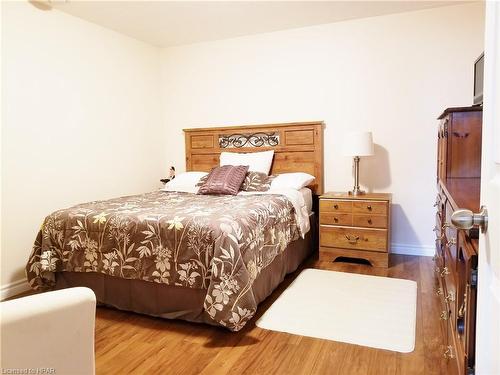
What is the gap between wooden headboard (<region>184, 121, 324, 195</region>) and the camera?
3775 mm

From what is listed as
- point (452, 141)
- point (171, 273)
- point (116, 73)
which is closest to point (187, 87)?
point (116, 73)

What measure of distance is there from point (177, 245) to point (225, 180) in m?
1.36

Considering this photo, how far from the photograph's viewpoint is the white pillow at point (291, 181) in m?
3.44

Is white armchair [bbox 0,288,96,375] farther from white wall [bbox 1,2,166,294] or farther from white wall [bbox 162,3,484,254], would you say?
white wall [bbox 162,3,484,254]

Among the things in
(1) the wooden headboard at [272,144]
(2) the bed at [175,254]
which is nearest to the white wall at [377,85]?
(1) the wooden headboard at [272,144]

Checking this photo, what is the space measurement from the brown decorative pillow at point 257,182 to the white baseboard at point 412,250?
1.48 metres

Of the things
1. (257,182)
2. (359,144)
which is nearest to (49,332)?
(257,182)

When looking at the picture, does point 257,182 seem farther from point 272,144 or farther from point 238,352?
point 238,352

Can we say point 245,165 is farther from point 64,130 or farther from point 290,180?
point 64,130

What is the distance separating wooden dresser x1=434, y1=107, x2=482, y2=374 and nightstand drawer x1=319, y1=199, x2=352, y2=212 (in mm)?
1272

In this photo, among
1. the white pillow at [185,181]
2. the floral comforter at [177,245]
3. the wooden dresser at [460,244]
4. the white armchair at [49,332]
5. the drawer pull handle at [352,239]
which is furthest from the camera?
the white pillow at [185,181]

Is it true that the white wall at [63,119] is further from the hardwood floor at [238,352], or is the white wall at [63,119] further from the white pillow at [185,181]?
the hardwood floor at [238,352]

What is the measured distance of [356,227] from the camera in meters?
3.30

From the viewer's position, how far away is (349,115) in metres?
3.69
